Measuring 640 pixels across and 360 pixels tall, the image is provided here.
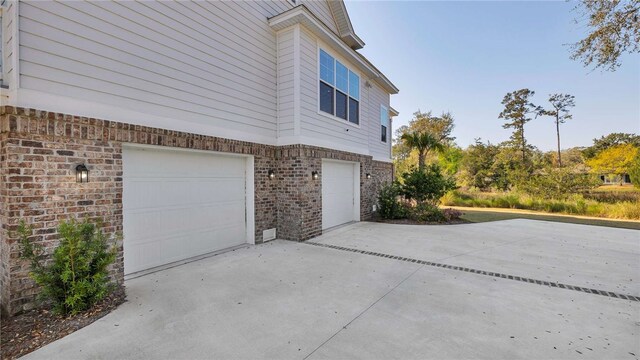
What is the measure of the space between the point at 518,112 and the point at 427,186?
26894mm

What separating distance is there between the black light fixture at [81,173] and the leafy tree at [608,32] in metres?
10.9

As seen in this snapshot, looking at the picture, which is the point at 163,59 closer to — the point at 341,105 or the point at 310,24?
the point at 310,24

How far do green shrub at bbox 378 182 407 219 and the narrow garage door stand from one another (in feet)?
19.9

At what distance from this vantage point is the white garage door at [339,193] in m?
8.25

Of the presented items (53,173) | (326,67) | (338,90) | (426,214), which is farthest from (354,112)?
(53,173)

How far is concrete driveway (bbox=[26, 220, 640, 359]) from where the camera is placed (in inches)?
96.6

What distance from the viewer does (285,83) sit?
267 inches

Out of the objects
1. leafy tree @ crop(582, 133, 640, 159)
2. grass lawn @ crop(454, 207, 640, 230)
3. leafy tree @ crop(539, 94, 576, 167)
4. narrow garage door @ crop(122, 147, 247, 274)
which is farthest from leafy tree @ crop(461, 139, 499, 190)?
narrow garage door @ crop(122, 147, 247, 274)

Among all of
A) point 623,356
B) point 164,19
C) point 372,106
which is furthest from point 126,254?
point 372,106

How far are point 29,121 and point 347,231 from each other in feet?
22.8

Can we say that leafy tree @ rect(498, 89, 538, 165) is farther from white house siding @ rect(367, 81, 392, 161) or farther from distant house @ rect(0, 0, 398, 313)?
distant house @ rect(0, 0, 398, 313)

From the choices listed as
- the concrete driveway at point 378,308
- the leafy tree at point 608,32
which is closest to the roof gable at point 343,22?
the leafy tree at point 608,32

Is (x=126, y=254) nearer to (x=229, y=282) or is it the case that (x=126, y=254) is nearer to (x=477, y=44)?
(x=229, y=282)

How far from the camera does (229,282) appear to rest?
408cm
